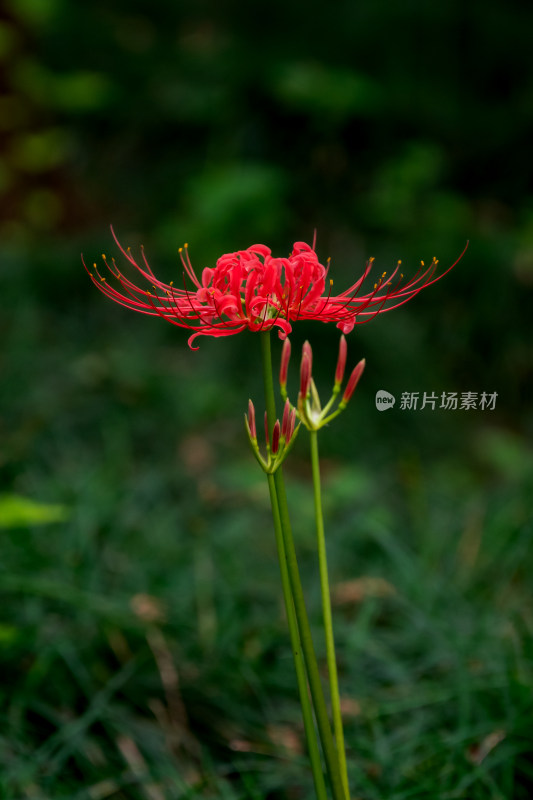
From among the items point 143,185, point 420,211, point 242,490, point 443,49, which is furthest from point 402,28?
point 242,490

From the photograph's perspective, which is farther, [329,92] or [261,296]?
[329,92]

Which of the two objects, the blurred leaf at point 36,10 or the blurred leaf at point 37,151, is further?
the blurred leaf at point 37,151

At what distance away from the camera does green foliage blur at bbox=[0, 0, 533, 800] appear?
1.66m

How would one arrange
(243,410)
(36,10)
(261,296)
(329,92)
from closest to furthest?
(261,296)
(243,410)
(329,92)
(36,10)

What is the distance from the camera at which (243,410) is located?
146 inches

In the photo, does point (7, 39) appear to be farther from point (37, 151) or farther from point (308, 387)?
point (308, 387)

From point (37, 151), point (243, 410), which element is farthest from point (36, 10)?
point (243, 410)

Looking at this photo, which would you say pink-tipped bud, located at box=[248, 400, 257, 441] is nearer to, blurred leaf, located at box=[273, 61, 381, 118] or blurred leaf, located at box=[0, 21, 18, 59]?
blurred leaf, located at box=[273, 61, 381, 118]

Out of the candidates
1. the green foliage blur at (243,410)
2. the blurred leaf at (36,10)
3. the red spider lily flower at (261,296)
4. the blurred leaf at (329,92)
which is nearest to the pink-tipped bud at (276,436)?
the red spider lily flower at (261,296)

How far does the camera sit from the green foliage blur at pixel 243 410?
166cm

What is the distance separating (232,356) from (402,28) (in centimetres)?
312

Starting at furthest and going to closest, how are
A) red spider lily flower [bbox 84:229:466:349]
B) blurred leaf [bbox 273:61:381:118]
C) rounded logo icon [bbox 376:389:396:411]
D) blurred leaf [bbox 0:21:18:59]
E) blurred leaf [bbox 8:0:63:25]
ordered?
1. blurred leaf [bbox 0:21:18:59]
2. blurred leaf [bbox 8:0:63:25]
3. blurred leaf [bbox 273:61:381:118]
4. rounded logo icon [bbox 376:389:396:411]
5. red spider lily flower [bbox 84:229:466:349]

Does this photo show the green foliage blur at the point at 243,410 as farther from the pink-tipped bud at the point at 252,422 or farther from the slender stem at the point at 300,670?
the pink-tipped bud at the point at 252,422

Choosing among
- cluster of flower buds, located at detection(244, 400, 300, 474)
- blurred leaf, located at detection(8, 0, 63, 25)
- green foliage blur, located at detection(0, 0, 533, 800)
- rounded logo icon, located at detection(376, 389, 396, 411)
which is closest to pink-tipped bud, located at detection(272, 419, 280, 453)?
cluster of flower buds, located at detection(244, 400, 300, 474)
